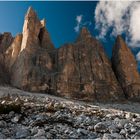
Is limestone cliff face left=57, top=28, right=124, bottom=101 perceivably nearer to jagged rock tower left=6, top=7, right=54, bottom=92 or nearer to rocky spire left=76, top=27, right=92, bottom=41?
rocky spire left=76, top=27, right=92, bottom=41

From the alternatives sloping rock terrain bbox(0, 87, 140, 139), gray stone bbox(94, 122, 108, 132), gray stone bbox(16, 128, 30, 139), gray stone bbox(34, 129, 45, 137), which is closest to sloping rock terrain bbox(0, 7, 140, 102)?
sloping rock terrain bbox(0, 87, 140, 139)

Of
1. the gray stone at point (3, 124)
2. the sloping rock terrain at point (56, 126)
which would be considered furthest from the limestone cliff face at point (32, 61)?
the gray stone at point (3, 124)

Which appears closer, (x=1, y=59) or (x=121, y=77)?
(x=121, y=77)

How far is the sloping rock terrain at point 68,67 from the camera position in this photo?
172 ft

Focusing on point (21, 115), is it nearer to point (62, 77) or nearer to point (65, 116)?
point (65, 116)

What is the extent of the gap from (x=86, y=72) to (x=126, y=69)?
30.2 ft

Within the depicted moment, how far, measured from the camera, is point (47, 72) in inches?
2175

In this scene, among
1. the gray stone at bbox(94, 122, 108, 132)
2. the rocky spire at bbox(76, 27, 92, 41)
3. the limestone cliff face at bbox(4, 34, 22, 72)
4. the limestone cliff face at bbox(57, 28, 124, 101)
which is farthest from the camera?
the rocky spire at bbox(76, 27, 92, 41)

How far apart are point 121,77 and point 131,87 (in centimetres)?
334

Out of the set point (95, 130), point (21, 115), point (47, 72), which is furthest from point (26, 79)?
point (95, 130)

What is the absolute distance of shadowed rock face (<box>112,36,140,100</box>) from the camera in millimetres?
56500

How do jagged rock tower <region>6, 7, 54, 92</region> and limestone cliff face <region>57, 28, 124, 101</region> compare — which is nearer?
limestone cliff face <region>57, 28, 124, 101</region>

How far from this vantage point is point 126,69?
61.4 meters

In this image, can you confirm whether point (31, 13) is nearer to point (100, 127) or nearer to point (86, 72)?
point (86, 72)
